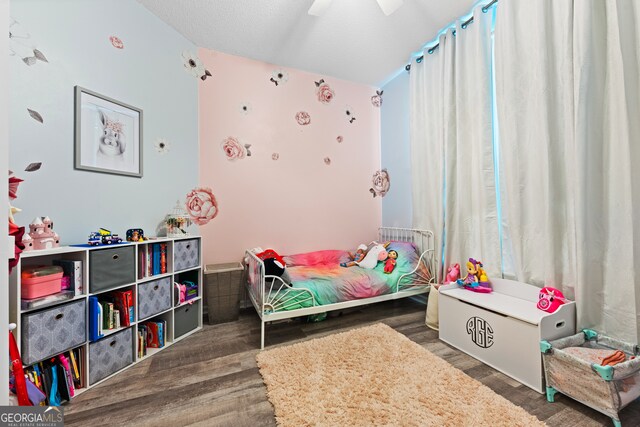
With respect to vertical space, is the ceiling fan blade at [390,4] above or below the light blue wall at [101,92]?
above

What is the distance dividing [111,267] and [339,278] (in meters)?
1.78

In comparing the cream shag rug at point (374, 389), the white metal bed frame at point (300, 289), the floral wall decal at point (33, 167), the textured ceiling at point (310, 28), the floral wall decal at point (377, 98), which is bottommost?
the cream shag rug at point (374, 389)

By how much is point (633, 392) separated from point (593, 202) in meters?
1.04

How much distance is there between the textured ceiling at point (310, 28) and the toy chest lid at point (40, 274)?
224 centimetres

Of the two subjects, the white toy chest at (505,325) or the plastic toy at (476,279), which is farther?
the plastic toy at (476,279)

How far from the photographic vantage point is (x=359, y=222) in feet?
11.8

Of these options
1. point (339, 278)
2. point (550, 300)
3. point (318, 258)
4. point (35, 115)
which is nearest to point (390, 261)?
point (339, 278)

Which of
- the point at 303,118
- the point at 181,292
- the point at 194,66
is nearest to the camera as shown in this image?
the point at 181,292

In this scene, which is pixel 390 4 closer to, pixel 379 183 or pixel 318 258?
pixel 379 183

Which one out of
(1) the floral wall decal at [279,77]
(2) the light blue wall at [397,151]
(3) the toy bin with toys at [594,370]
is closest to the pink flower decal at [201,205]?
(1) the floral wall decal at [279,77]

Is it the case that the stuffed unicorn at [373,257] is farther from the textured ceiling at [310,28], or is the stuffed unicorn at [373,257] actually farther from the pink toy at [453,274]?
the textured ceiling at [310,28]

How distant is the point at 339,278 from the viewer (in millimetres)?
2402

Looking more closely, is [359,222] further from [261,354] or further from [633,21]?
[633,21]

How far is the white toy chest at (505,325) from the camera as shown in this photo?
5.15 feet
